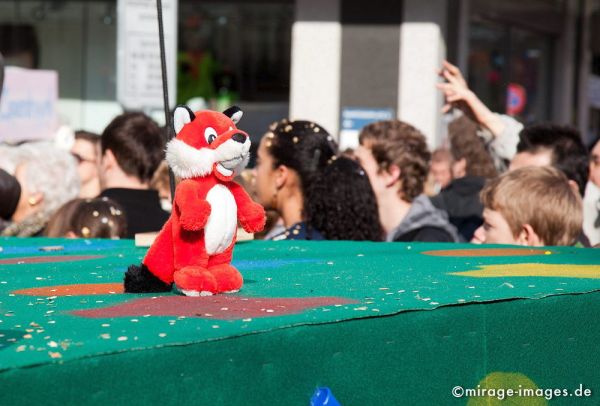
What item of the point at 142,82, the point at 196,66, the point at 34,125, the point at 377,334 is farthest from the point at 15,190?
the point at 196,66

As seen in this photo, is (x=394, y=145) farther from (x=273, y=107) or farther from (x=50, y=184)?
(x=273, y=107)

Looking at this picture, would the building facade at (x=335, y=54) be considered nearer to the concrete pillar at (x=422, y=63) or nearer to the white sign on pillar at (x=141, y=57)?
the concrete pillar at (x=422, y=63)

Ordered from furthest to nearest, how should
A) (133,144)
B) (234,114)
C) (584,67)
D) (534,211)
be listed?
(584,67)
(133,144)
(534,211)
(234,114)

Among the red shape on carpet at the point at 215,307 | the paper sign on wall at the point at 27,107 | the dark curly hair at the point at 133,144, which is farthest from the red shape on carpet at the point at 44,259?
the paper sign on wall at the point at 27,107

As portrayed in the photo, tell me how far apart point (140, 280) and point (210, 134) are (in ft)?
0.99

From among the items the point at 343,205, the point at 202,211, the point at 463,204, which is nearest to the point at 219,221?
the point at 202,211

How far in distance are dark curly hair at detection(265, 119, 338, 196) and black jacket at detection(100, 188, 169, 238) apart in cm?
63

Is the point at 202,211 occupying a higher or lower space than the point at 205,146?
lower

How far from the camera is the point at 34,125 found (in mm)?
7473

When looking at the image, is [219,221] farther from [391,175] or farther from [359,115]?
[359,115]

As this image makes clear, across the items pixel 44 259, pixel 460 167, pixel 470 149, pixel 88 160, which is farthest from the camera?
pixel 460 167

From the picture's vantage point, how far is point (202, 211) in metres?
2.12

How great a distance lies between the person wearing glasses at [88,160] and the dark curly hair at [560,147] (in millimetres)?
2404

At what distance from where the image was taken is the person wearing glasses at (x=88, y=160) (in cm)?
622
